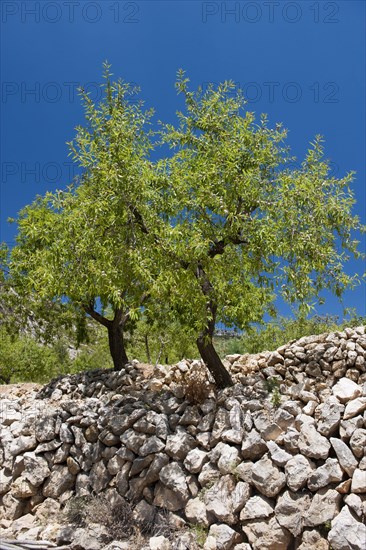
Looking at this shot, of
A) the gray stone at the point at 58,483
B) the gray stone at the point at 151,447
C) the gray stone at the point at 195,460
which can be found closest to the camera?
the gray stone at the point at 195,460

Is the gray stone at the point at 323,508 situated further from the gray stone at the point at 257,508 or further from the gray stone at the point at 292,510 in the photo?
the gray stone at the point at 257,508

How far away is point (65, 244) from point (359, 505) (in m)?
9.69

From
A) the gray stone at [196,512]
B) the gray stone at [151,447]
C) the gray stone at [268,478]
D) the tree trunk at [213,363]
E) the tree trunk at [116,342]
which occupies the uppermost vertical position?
the tree trunk at [116,342]

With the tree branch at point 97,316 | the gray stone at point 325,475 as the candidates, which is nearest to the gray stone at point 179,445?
the gray stone at point 325,475

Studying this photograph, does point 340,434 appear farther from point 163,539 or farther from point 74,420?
point 74,420

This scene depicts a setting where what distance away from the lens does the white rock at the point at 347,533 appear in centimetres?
762

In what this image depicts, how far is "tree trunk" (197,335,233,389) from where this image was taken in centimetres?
1200

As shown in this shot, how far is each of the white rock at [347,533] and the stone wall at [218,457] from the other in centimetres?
2

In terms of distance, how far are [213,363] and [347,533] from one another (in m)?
5.18

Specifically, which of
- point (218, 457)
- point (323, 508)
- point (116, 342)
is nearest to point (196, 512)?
point (218, 457)

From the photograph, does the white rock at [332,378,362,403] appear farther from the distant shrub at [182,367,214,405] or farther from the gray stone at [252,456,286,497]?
the distant shrub at [182,367,214,405]

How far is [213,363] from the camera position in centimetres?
1206

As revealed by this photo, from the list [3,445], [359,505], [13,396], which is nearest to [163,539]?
[359,505]

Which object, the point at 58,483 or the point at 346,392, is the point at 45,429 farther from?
the point at 346,392
